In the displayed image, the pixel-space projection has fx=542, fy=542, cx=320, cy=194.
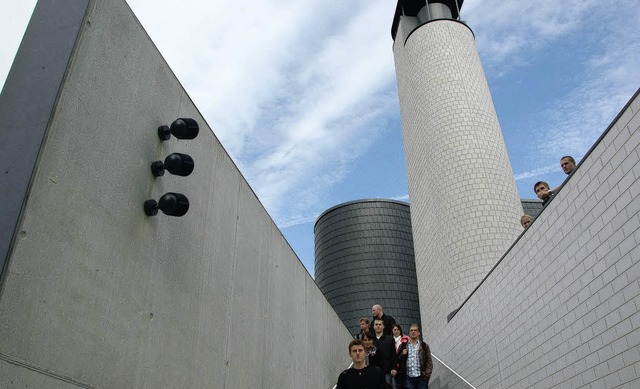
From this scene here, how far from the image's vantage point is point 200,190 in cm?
540

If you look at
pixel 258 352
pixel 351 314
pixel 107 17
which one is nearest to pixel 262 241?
pixel 258 352

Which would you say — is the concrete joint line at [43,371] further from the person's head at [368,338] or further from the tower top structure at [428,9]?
the tower top structure at [428,9]

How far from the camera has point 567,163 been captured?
733cm

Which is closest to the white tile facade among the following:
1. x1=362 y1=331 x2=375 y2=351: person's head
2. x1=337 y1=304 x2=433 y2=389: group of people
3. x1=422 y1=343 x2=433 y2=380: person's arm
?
x1=422 y1=343 x2=433 y2=380: person's arm

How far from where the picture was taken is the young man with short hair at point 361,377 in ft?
15.8

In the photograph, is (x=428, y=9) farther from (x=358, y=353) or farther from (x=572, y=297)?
(x=358, y=353)

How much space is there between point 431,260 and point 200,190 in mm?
13067

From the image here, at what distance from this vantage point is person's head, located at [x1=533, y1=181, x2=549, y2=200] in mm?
7961

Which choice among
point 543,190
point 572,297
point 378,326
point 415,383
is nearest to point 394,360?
point 415,383

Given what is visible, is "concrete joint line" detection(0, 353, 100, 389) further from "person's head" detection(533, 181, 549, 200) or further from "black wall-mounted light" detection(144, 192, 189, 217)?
"person's head" detection(533, 181, 549, 200)

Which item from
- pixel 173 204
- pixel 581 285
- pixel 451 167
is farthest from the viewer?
pixel 451 167

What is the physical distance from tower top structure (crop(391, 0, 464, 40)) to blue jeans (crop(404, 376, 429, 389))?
60.0 ft

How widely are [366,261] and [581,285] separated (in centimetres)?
6476

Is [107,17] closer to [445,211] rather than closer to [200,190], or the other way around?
[200,190]
